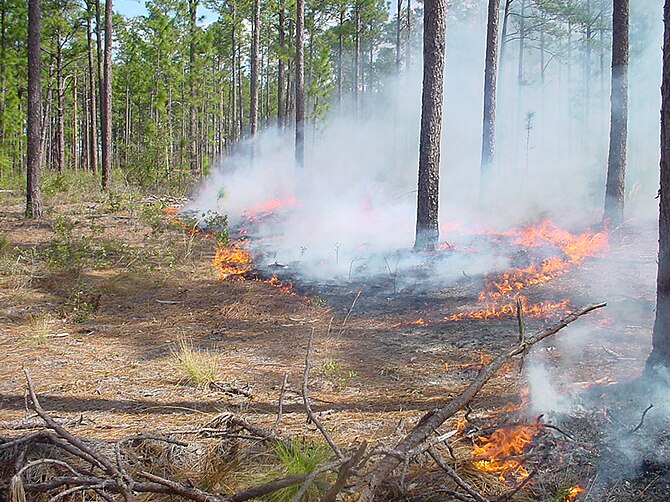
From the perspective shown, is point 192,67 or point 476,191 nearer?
point 476,191

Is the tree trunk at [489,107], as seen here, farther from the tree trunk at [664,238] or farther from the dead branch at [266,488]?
the dead branch at [266,488]

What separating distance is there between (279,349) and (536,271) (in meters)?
5.02

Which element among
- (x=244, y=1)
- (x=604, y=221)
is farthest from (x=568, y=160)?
(x=244, y=1)

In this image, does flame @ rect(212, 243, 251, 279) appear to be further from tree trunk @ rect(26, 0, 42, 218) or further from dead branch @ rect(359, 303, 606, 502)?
dead branch @ rect(359, 303, 606, 502)

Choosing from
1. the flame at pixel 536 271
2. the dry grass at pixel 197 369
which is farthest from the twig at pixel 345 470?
the flame at pixel 536 271

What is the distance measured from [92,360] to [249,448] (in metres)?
3.13

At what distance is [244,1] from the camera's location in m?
28.2

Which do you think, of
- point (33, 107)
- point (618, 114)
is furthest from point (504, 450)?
point (33, 107)

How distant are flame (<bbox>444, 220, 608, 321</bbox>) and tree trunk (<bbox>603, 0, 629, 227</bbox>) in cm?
97

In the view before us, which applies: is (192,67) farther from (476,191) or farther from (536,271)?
(536,271)

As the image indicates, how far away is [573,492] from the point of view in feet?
9.47

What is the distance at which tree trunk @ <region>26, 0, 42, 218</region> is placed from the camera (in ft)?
42.0

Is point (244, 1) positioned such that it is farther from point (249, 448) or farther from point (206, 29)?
point (249, 448)

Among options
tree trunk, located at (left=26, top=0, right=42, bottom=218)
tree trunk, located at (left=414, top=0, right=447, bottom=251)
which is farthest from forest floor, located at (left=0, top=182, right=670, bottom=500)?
tree trunk, located at (left=26, top=0, right=42, bottom=218)
